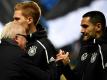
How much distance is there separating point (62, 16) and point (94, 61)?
8.45 feet

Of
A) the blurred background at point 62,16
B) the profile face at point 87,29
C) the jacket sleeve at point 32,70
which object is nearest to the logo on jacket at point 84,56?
the profile face at point 87,29

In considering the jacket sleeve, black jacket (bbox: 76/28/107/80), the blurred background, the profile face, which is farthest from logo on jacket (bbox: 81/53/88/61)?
the blurred background

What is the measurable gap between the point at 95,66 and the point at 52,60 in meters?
0.39

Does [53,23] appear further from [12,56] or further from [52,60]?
[12,56]

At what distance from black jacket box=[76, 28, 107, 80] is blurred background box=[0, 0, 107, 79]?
2174 mm

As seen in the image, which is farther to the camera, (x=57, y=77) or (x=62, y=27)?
(x=62, y=27)

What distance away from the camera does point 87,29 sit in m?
4.03

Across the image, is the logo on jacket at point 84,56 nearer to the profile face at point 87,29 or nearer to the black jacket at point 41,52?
the profile face at point 87,29

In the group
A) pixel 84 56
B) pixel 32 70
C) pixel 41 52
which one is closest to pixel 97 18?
pixel 84 56

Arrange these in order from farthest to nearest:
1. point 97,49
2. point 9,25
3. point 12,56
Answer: point 97,49
point 9,25
point 12,56

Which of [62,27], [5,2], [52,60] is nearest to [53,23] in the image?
[62,27]

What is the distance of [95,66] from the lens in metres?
3.75

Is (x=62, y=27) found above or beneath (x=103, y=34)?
beneath

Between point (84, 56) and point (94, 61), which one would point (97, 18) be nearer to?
point (84, 56)
